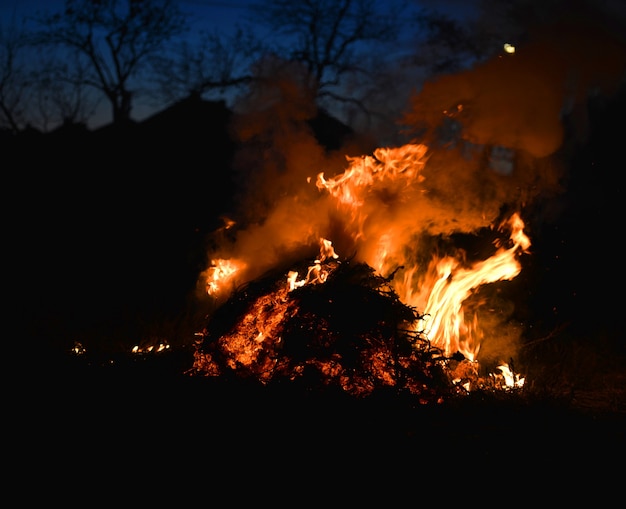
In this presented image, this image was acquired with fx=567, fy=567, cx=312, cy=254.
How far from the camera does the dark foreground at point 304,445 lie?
3576 mm

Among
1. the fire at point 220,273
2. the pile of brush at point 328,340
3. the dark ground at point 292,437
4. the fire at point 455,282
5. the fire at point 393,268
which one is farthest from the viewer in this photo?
the fire at point 220,273

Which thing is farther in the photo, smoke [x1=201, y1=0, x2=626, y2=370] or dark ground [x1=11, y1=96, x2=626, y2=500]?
smoke [x1=201, y1=0, x2=626, y2=370]

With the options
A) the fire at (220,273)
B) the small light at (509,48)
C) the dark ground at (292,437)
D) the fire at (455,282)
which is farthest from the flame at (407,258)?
the fire at (220,273)

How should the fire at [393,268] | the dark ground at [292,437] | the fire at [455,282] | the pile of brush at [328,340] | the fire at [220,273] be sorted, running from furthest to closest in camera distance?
the fire at [220,273] → the fire at [455,282] → the fire at [393,268] → the pile of brush at [328,340] → the dark ground at [292,437]

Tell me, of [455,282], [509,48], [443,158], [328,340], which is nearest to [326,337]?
[328,340]

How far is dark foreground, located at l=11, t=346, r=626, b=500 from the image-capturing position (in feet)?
11.7

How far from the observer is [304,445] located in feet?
13.0

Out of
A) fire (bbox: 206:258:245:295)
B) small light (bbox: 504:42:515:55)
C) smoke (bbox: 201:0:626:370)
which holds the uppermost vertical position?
small light (bbox: 504:42:515:55)

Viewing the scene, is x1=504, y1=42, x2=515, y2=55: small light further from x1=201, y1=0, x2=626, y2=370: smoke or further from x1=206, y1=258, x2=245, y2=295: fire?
x1=206, y1=258, x2=245, y2=295: fire

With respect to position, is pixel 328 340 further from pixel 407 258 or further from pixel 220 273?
pixel 220 273

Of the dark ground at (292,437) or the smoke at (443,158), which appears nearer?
the dark ground at (292,437)

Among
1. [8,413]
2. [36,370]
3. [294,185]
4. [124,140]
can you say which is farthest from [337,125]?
[124,140]

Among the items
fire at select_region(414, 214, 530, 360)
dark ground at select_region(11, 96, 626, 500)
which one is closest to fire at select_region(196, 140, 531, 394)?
fire at select_region(414, 214, 530, 360)

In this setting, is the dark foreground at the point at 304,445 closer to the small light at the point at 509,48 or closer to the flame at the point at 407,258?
the flame at the point at 407,258
